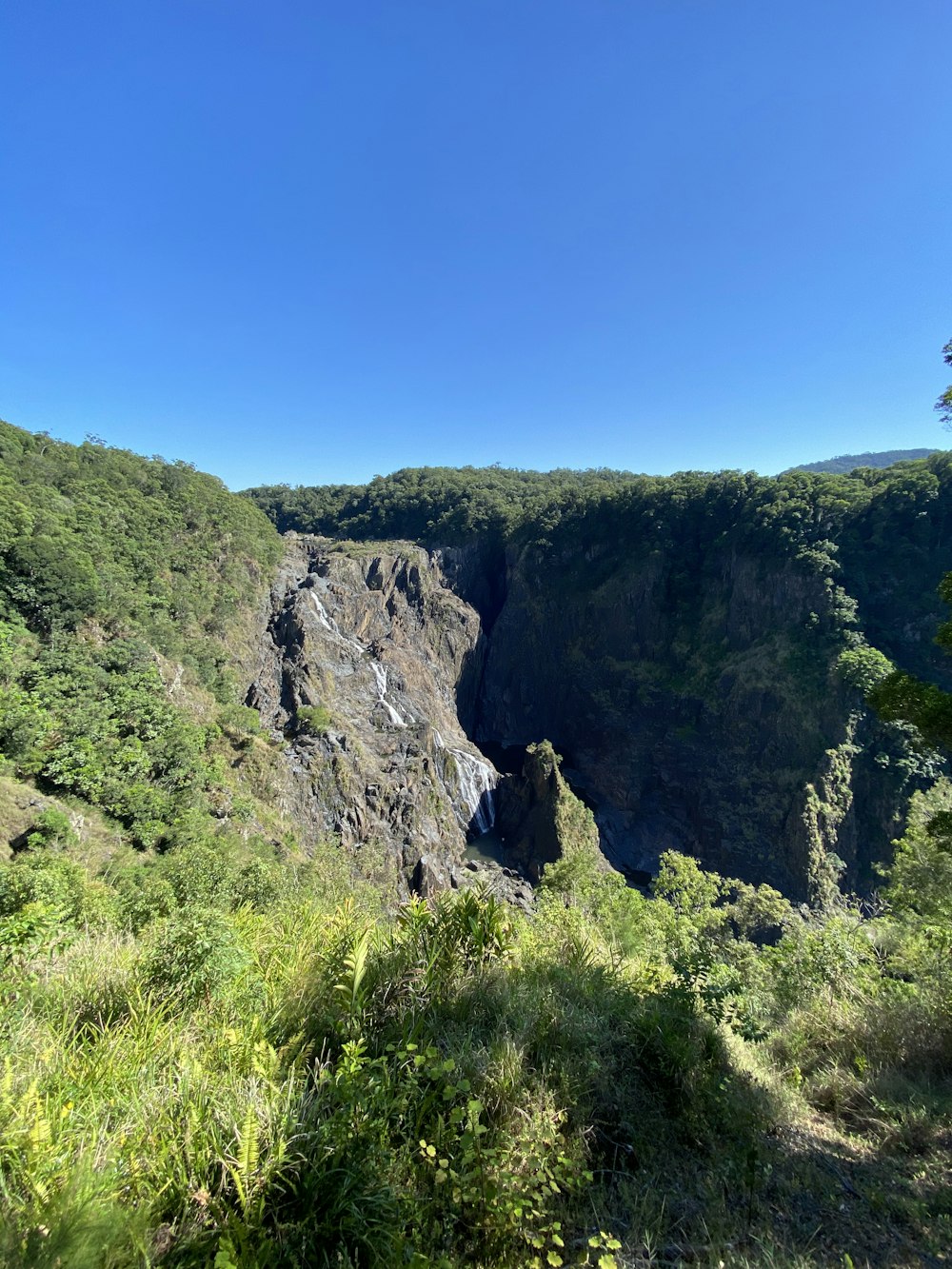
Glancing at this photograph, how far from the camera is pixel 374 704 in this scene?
113 ft

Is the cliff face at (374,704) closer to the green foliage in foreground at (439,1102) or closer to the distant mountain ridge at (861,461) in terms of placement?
the green foliage in foreground at (439,1102)

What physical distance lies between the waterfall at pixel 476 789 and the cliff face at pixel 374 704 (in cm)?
10

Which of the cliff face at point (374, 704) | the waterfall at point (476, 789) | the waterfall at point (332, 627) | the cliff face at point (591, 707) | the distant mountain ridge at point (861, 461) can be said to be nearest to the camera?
the cliff face at point (374, 704)

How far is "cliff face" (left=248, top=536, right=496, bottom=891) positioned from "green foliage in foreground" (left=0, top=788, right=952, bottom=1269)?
21.5 metres

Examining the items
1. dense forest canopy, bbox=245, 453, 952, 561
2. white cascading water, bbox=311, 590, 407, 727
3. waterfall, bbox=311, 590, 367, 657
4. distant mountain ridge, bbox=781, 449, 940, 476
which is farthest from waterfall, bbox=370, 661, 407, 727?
distant mountain ridge, bbox=781, 449, 940, 476

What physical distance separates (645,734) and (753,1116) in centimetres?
4215

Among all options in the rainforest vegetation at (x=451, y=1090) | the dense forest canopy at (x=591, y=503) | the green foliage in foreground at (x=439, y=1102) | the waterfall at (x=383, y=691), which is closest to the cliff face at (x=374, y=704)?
the waterfall at (x=383, y=691)

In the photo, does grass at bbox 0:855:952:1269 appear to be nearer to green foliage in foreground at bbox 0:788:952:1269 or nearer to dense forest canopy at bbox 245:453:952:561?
green foliage in foreground at bbox 0:788:952:1269

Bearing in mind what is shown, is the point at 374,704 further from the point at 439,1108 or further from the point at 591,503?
the point at 591,503

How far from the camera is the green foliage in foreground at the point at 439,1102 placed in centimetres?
206

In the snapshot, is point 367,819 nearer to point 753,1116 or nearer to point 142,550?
point 142,550

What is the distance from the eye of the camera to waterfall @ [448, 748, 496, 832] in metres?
35.3

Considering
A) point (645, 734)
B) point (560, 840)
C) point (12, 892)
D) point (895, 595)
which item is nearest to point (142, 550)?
point (12, 892)

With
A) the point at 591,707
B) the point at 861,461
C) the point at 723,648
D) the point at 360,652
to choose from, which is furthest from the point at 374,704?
the point at 861,461
